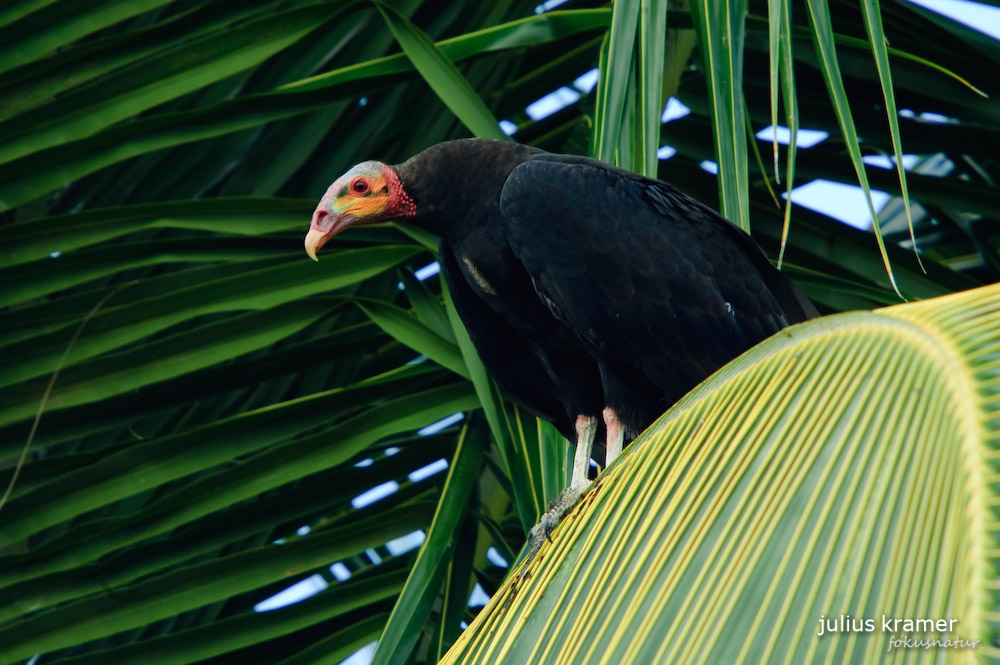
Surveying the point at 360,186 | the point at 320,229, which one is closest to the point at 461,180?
the point at 360,186

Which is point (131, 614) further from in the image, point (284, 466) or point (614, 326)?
point (614, 326)

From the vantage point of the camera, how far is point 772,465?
1.10m

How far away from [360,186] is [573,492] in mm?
1040

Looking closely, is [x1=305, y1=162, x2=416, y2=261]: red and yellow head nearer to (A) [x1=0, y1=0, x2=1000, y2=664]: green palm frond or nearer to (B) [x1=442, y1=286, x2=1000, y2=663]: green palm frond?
(A) [x1=0, y1=0, x2=1000, y2=664]: green palm frond

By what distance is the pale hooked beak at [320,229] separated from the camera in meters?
2.73

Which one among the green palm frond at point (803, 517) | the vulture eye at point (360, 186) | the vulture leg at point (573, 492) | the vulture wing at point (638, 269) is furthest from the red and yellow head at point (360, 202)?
the green palm frond at point (803, 517)

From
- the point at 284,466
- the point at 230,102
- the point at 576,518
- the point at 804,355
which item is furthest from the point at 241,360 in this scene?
the point at 804,355

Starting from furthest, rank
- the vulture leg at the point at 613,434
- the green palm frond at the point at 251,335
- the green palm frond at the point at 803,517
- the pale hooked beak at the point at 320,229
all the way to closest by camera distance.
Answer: the vulture leg at the point at 613,434
the pale hooked beak at the point at 320,229
the green palm frond at the point at 251,335
the green palm frond at the point at 803,517

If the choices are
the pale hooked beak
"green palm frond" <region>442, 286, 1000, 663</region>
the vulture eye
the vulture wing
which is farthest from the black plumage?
"green palm frond" <region>442, 286, 1000, 663</region>

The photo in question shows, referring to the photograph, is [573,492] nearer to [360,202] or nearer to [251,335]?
[251,335]

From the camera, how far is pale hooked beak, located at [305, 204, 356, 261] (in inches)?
107


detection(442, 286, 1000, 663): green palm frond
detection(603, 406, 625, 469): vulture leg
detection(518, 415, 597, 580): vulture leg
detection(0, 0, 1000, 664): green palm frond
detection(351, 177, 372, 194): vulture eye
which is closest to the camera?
detection(442, 286, 1000, 663): green palm frond

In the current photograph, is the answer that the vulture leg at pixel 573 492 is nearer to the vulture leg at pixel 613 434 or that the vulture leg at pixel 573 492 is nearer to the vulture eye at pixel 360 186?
the vulture leg at pixel 613 434

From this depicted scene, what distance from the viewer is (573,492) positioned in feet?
8.08
